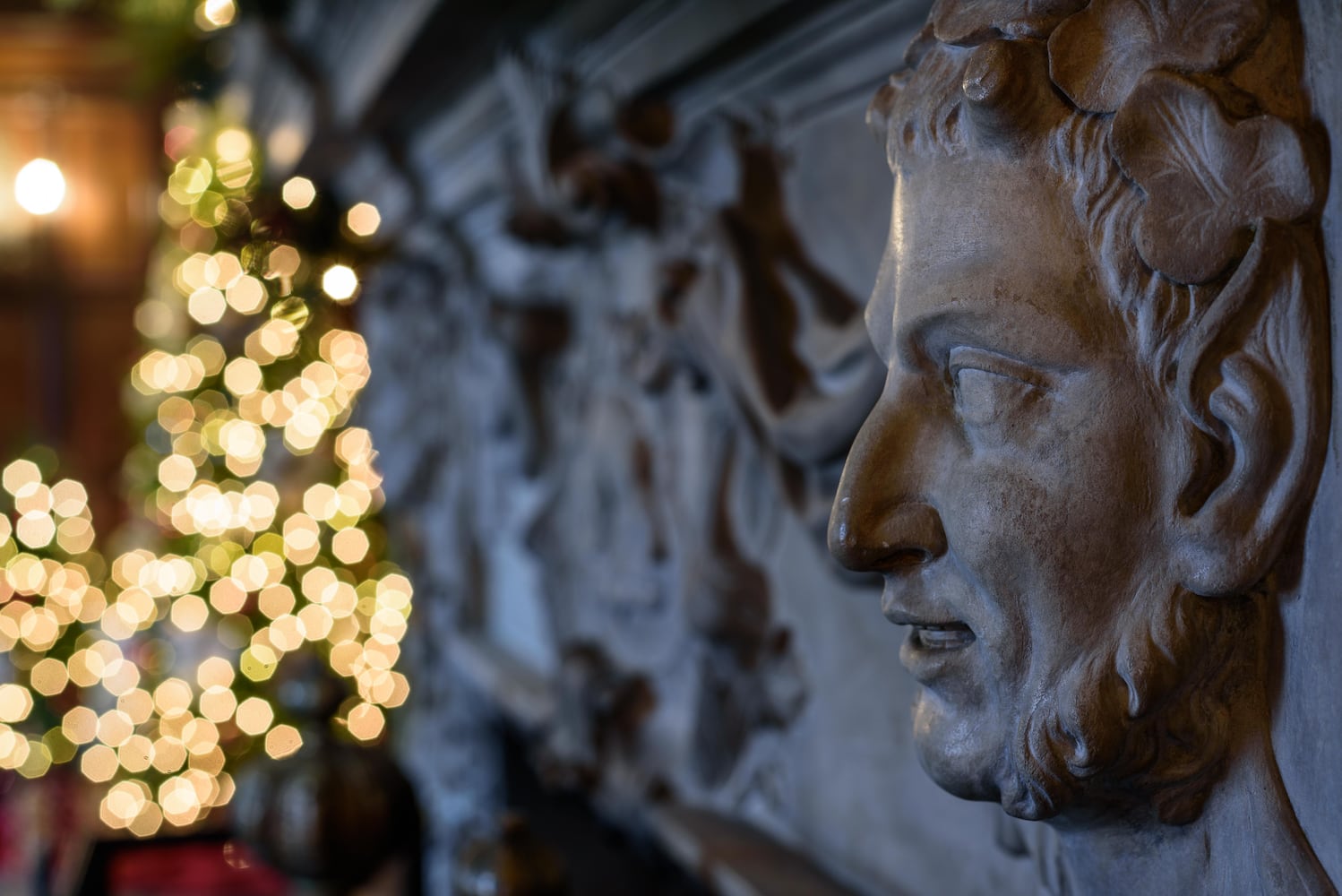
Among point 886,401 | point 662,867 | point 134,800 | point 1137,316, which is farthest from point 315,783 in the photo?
point 134,800

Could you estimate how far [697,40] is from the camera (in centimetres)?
131

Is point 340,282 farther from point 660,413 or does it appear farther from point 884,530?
point 884,530

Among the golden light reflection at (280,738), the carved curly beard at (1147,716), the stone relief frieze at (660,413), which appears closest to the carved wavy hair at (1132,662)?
the carved curly beard at (1147,716)

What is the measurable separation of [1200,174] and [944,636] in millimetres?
290

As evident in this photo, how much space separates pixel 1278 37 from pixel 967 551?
0.30 m

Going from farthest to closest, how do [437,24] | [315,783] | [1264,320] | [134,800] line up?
[134,800] → [437,24] → [315,783] → [1264,320]

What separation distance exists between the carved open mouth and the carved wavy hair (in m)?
0.07

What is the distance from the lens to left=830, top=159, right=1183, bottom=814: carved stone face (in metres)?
0.64

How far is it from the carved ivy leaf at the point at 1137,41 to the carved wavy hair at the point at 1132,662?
1 centimetres

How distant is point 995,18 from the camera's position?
2.24 ft

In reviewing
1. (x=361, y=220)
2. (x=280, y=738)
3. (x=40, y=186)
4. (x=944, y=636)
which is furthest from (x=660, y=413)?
(x=40, y=186)

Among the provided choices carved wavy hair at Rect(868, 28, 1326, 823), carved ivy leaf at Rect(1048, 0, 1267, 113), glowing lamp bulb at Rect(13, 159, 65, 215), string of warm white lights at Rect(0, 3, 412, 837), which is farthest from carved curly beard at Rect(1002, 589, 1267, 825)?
glowing lamp bulb at Rect(13, 159, 65, 215)

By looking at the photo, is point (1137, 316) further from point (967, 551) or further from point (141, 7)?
point (141, 7)

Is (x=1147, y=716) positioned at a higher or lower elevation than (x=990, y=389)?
lower
